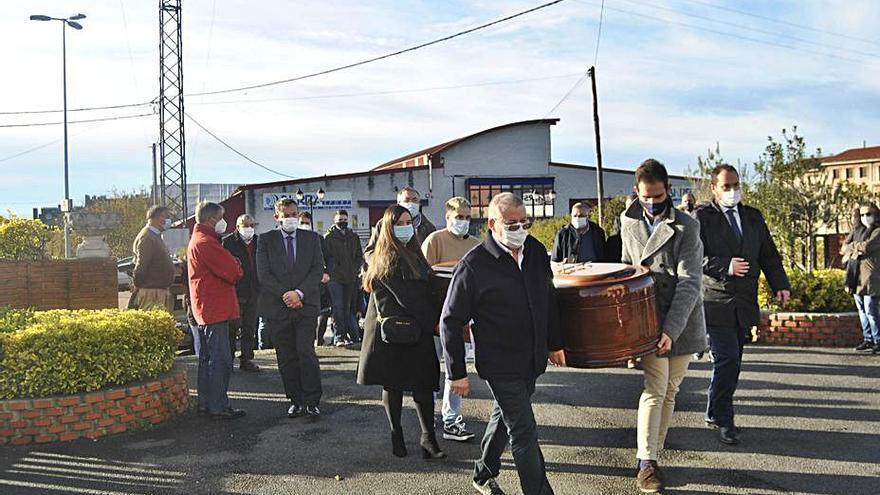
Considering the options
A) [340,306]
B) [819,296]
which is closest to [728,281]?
[819,296]

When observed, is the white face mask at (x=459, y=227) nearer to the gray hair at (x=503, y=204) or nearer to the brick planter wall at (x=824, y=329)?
the gray hair at (x=503, y=204)

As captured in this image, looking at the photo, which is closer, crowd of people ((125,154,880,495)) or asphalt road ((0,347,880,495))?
crowd of people ((125,154,880,495))

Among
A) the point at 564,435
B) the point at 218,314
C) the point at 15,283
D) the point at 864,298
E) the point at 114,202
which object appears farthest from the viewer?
the point at 114,202

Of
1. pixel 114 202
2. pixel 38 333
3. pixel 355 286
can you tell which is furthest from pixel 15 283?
pixel 114 202

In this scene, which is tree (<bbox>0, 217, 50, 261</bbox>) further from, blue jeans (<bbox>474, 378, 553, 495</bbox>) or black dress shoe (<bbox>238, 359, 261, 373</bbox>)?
blue jeans (<bbox>474, 378, 553, 495</bbox>)

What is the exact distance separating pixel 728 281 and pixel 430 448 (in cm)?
250

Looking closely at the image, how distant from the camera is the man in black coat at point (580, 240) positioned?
9.08 m

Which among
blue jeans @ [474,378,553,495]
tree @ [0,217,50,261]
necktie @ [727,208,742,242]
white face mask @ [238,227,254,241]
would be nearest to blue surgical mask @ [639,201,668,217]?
necktie @ [727,208,742,242]

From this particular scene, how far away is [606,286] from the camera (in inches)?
171

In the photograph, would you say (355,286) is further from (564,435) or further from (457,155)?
(457,155)

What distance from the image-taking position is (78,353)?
6.50 meters

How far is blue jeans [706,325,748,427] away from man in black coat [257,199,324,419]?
3.32 metres

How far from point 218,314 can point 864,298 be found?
7.77m

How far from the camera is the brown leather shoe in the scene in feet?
16.2
